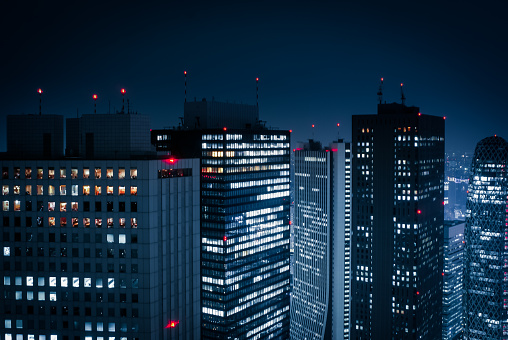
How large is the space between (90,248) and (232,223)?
326 ft

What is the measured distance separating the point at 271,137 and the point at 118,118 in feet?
354

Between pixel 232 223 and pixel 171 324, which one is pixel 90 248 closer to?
pixel 171 324

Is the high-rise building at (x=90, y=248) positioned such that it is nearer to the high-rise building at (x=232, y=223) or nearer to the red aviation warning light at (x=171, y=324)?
the red aviation warning light at (x=171, y=324)

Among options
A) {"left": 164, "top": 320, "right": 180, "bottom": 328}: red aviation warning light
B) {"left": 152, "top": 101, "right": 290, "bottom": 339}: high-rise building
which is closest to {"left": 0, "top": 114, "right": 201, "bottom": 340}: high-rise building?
{"left": 164, "top": 320, "right": 180, "bottom": 328}: red aviation warning light

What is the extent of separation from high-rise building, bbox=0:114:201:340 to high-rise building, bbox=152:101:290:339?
91.9 metres

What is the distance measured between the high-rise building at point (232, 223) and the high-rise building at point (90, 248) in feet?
301

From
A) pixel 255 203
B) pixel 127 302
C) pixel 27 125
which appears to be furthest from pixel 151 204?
pixel 255 203

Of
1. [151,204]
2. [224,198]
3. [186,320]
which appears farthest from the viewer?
[224,198]

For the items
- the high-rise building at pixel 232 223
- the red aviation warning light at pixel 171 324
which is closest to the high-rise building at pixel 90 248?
the red aviation warning light at pixel 171 324

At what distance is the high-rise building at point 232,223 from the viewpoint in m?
182

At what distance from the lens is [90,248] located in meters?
86.8

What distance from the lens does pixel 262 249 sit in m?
194

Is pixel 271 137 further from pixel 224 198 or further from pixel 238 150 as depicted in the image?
pixel 224 198

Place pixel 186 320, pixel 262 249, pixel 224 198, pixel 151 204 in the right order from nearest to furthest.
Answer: pixel 151 204
pixel 186 320
pixel 224 198
pixel 262 249
